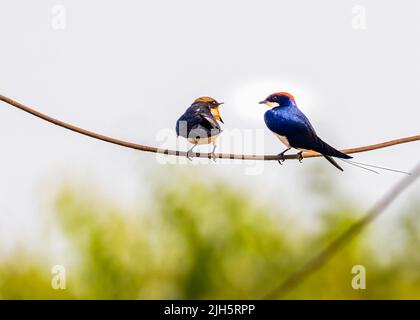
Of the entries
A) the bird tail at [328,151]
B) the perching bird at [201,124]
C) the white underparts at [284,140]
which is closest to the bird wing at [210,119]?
the perching bird at [201,124]

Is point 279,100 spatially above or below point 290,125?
above

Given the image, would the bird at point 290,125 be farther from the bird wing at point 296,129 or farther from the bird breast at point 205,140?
the bird breast at point 205,140

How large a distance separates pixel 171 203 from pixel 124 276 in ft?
4.22

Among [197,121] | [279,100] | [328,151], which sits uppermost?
[279,100]

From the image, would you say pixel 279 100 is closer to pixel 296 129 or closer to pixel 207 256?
pixel 296 129

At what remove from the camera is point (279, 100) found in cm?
359

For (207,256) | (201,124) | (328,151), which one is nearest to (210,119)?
(201,124)

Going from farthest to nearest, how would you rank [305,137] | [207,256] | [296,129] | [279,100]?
[207,256]
[279,100]
[296,129]
[305,137]

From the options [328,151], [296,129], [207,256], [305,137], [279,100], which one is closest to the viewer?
[328,151]

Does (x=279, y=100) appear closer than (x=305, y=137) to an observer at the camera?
No

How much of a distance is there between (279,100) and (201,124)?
510 mm
